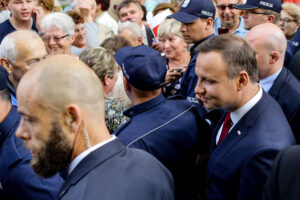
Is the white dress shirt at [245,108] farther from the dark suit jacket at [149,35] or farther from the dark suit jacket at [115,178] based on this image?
the dark suit jacket at [149,35]

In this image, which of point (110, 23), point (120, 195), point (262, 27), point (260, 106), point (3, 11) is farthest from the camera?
point (110, 23)

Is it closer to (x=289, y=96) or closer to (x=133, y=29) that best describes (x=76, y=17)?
(x=133, y=29)

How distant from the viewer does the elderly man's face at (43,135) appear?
1.53 m

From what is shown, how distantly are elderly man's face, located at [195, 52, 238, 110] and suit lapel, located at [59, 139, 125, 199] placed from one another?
103cm

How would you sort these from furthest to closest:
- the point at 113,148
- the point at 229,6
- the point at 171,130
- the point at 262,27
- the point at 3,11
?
the point at 3,11, the point at 229,6, the point at 262,27, the point at 171,130, the point at 113,148

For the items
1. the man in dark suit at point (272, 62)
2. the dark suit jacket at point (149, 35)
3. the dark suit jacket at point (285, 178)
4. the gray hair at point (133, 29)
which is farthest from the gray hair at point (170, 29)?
the dark suit jacket at point (285, 178)

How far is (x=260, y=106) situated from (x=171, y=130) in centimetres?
62

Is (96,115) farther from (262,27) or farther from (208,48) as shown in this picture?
(262,27)

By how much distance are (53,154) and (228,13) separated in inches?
167

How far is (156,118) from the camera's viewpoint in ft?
8.46

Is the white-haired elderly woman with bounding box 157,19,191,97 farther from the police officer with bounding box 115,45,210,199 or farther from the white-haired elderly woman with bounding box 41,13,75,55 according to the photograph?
the police officer with bounding box 115,45,210,199

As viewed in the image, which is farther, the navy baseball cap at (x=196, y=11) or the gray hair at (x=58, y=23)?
the gray hair at (x=58, y=23)

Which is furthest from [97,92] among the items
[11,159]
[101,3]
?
[101,3]

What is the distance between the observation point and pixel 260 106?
235 centimetres
